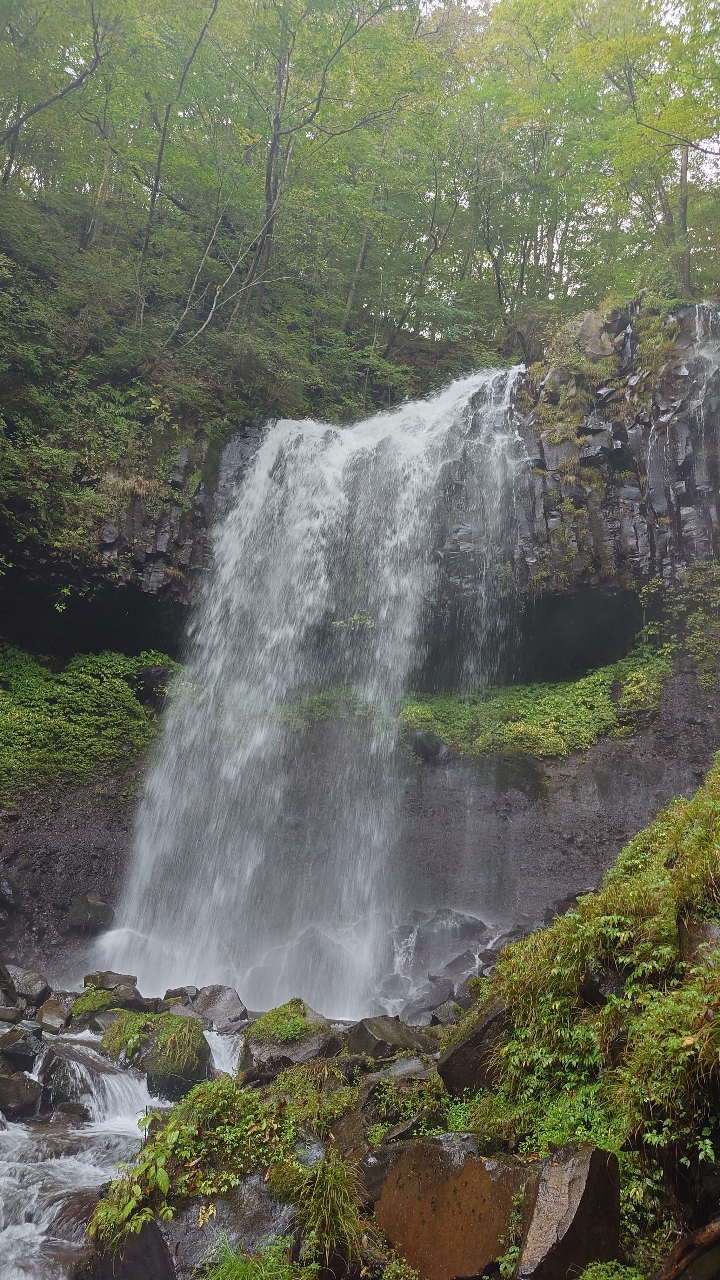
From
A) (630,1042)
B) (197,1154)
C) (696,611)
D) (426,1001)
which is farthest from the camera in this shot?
(696,611)

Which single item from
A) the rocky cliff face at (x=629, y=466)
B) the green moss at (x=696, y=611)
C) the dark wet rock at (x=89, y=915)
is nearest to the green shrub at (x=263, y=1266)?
the dark wet rock at (x=89, y=915)

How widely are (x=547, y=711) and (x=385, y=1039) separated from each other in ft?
26.4

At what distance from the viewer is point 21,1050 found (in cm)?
562

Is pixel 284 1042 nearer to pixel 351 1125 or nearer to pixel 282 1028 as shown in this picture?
pixel 282 1028

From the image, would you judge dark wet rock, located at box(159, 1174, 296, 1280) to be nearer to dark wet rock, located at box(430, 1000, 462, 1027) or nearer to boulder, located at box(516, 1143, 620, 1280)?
boulder, located at box(516, 1143, 620, 1280)

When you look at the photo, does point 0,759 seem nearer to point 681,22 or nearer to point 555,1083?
point 555,1083

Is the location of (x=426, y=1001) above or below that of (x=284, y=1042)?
below

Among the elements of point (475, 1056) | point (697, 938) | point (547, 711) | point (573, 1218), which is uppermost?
point (547, 711)

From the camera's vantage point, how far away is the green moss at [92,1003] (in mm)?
6934

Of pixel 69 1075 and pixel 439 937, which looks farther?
pixel 439 937

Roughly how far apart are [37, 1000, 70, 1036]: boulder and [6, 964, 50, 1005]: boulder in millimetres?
213

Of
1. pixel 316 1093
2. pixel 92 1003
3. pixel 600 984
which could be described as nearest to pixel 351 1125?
pixel 316 1093

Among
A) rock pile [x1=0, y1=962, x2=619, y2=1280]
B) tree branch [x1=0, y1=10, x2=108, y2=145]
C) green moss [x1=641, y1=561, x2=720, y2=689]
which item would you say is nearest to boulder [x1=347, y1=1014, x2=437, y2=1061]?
rock pile [x1=0, y1=962, x2=619, y2=1280]

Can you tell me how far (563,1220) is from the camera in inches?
101
